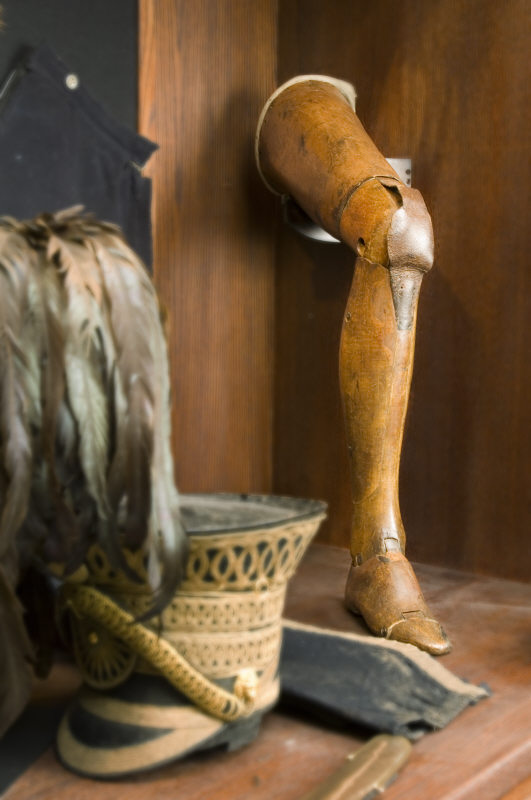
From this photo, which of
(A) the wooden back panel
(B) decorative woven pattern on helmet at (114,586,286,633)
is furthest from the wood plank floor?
(A) the wooden back panel

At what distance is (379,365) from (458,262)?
448 millimetres

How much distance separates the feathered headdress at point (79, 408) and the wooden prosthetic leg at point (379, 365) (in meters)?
0.51

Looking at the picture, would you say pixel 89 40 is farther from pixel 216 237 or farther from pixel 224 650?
pixel 224 650

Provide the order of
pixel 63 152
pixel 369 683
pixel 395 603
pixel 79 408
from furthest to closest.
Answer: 1. pixel 63 152
2. pixel 395 603
3. pixel 369 683
4. pixel 79 408

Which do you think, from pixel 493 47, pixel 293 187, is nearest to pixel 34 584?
pixel 293 187

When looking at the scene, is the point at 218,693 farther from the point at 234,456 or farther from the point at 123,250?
the point at 234,456

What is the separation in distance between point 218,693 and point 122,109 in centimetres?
111

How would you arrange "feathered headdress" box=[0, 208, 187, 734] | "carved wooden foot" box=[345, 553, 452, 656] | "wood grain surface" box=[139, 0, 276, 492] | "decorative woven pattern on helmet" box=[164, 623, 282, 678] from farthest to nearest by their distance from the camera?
"wood grain surface" box=[139, 0, 276, 492] < "carved wooden foot" box=[345, 553, 452, 656] < "decorative woven pattern on helmet" box=[164, 623, 282, 678] < "feathered headdress" box=[0, 208, 187, 734]

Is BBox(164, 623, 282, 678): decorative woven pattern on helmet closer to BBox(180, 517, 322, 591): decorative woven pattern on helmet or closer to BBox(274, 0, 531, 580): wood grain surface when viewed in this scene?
BBox(180, 517, 322, 591): decorative woven pattern on helmet

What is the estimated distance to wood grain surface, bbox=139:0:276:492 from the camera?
1.62m

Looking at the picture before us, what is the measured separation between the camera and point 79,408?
2.06 ft

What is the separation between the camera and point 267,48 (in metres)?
1.63

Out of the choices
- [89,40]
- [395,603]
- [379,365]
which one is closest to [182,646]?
[395,603]

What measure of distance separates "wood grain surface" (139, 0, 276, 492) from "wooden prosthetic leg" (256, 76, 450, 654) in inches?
17.1
